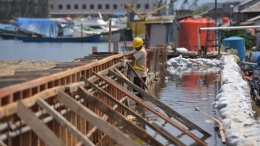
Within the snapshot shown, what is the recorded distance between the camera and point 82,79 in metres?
11.4

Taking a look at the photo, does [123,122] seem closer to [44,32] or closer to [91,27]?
[44,32]

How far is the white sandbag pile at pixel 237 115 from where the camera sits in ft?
40.2

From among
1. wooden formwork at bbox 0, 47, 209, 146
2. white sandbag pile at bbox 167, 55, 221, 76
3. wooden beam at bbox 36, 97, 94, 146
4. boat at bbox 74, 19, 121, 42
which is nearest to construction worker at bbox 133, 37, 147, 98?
wooden formwork at bbox 0, 47, 209, 146

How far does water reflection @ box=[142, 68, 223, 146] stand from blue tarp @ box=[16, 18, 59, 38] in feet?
240

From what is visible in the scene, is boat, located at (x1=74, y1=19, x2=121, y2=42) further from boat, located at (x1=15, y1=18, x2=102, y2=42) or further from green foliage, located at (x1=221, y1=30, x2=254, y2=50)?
green foliage, located at (x1=221, y1=30, x2=254, y2=50)

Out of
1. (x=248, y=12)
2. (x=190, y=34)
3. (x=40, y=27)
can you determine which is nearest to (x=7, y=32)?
(x=40, y=27)

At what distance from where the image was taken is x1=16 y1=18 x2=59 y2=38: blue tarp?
104938 mm

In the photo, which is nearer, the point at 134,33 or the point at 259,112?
A: the point at 259,112

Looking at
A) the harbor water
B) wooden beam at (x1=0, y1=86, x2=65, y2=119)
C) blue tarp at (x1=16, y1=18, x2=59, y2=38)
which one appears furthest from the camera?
blue tarp at (x1=16, y1=18, x2=59, y2=38)

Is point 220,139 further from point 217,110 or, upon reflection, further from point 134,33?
point 134,33

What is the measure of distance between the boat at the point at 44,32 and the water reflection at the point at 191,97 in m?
69.7

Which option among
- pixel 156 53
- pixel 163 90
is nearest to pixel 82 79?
pixel 163 90

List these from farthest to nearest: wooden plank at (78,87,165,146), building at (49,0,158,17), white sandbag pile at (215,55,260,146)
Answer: building at (49,0,158,17), white sandbag pile at (215,55,260,146), wooden plank at (78,87,165,146)

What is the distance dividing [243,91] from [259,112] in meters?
1.56
